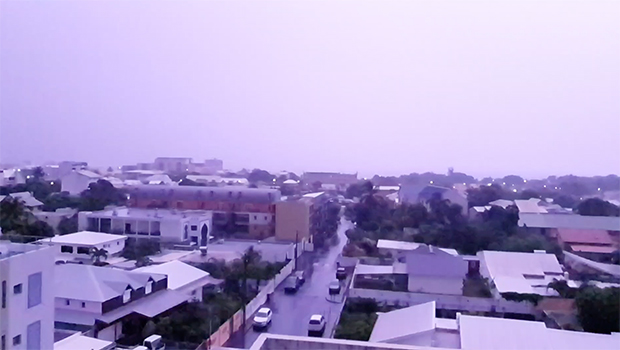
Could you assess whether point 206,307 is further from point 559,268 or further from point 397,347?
point 559,268

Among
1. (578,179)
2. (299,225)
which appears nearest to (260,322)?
(299,225)

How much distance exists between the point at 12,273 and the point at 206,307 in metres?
1.99

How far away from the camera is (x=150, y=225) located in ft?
20.8

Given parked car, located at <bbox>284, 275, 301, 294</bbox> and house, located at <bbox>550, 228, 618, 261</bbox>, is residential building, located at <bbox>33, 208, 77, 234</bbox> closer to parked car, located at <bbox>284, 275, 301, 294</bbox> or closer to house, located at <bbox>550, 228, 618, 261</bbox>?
parked car, located at <bbox>284, 275, 301, 294</bbox>

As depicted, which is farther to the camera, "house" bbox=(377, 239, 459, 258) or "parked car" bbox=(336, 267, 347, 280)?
"house" bbox=(377, 239, 459, 258)

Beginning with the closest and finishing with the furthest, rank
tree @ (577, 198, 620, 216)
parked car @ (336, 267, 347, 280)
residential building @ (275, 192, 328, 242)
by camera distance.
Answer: parked car @ (336, 267, 347, 280) < residential building @ (275, 192, 328, 242) < tree @ (577, 198, 620, 216)

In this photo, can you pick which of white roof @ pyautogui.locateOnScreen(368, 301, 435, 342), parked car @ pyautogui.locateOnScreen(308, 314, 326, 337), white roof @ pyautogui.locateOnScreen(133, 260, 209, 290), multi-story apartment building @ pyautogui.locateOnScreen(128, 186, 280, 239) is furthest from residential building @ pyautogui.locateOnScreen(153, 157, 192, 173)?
white roof @ pyautogui.locateOnScreen(368, 301, 435, 342)

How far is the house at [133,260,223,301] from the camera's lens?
3879 mm

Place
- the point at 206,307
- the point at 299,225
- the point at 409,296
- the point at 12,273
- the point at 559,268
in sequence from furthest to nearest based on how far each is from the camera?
the point at 299,225 < the point at 559,268 < the point at 409,296 < the point at 206,307 < the point at 12,273

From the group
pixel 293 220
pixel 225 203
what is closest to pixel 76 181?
pixel 225 203

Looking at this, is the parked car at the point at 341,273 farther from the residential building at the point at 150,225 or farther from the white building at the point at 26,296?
the white building at the point at 26,296

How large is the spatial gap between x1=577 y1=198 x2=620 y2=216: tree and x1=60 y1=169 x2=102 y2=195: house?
8772mm

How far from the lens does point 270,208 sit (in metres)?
7.33

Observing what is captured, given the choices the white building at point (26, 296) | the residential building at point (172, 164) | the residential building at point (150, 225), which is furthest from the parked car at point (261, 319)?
the residential building at point (172, 164)
